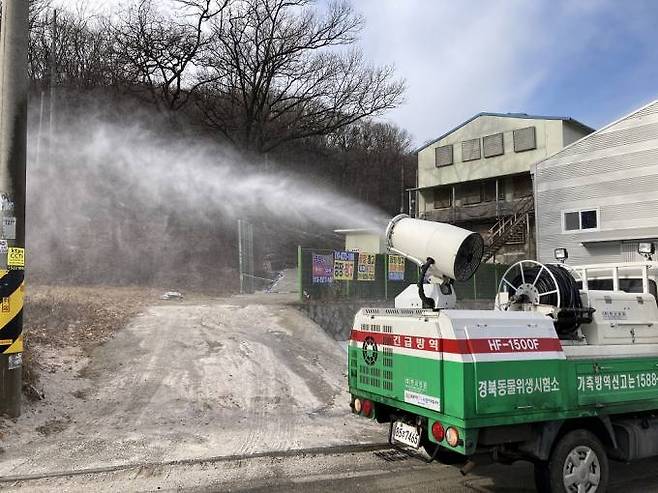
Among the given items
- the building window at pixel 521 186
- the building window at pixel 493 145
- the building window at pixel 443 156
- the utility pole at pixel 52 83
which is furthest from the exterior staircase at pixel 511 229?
the utility pole at pixel 52 83

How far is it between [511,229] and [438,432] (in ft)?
104

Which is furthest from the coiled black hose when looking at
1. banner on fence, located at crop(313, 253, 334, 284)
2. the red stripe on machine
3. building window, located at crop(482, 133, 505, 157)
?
building window, located at crop(482, 133, 505, 157)

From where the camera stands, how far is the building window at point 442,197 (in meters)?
42.1

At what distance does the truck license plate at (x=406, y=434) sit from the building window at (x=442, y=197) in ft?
124

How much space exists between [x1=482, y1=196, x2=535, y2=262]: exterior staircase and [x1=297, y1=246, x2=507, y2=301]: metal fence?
17555 mm


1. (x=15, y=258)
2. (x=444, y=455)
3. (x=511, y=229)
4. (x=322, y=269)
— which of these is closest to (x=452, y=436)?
(x=444, y=455)

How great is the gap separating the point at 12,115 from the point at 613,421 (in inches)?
319

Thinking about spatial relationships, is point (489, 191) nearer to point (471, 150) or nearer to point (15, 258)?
point (471, 150)

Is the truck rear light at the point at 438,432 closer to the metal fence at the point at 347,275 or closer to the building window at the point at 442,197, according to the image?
the metal fence at the point at 347,275

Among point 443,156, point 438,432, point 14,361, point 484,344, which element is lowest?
point 438,432

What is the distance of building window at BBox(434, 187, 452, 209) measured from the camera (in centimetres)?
4206

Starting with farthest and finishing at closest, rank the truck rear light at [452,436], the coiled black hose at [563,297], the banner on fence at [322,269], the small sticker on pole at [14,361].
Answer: the banner on fence at [322,269] < the small sticker on pole at [14,361] < the coiled black hose at [563,297] < the truck rear light at [452,436]

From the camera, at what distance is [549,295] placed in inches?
223

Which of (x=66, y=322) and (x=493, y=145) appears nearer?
(x=66, y=322)
